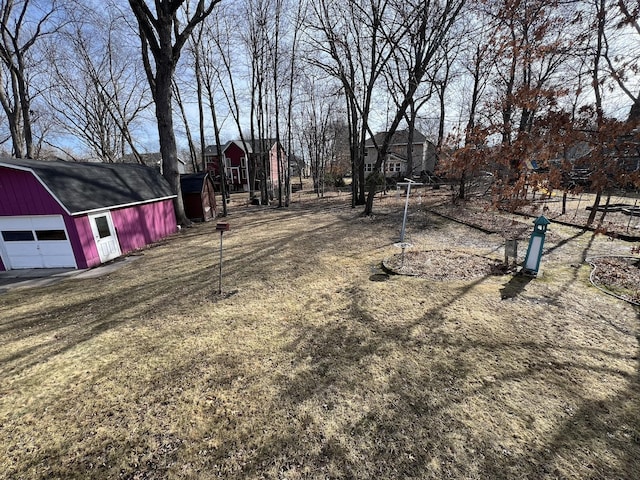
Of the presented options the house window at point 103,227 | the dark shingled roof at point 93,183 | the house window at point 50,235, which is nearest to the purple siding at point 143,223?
the house window at point 103,227

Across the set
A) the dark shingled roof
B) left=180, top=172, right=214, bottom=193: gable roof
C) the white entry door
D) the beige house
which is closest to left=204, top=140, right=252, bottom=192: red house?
the beige house

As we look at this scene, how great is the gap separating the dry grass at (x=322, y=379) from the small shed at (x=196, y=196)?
10.6 m

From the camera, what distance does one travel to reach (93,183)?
10008mm

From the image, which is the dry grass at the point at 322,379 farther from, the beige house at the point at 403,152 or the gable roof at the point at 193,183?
the beige house at the point at 403,152

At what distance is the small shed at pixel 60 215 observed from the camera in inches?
330

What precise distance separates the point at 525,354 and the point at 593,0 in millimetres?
8182

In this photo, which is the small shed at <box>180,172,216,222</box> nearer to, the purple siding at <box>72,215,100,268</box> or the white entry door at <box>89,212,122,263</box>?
the white entry door at <box>89,212,122,263</box>

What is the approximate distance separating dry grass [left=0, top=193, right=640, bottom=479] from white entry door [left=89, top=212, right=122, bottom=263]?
2.53 m

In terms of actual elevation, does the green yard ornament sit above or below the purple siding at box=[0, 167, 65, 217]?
below

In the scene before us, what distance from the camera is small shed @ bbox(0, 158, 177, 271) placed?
8.38 m

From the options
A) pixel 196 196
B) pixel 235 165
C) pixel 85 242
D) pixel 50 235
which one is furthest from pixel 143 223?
pixel 235 165

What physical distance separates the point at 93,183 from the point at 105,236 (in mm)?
2081

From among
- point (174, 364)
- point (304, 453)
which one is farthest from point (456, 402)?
point (174, 364)

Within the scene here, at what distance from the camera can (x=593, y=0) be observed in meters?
6.11
